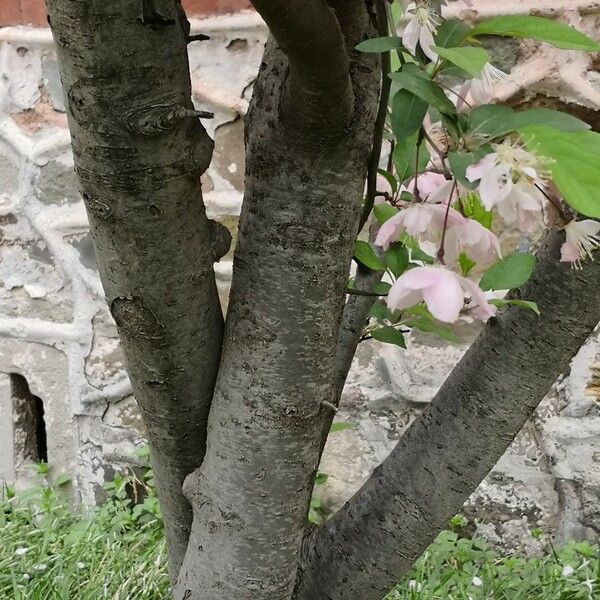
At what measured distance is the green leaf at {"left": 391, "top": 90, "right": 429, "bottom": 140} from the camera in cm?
50

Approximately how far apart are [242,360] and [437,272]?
19cm

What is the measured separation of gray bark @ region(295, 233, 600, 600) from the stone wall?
2.63 feet

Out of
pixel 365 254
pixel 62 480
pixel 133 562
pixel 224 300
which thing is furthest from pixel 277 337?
pixel 62 480

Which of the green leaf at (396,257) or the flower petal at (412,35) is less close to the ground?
the flower petal at (412,35)

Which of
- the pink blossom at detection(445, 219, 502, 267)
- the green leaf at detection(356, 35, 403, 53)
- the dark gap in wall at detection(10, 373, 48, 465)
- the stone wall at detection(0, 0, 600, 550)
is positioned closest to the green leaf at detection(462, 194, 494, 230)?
the pink blossom at detection(445, 219, 502, 267)

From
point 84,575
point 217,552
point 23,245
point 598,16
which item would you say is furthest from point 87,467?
point 598,16

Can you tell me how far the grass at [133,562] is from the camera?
59.5 inches

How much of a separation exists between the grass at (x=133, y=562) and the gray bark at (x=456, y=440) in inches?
28.4

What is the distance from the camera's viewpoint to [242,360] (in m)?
0.65

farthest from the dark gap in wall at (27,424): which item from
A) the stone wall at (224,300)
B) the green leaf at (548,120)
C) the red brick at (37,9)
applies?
the green leaf at (548,120)

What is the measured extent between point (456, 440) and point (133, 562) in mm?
1082

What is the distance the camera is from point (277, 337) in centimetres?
63

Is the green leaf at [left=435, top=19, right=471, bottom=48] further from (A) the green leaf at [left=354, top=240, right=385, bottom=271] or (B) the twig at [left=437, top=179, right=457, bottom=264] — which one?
(A) the green leaf at [left=354, top=240, right=385, bottom=271]

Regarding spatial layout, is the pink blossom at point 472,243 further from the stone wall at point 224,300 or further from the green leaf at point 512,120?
the stone wall at point 224,300
